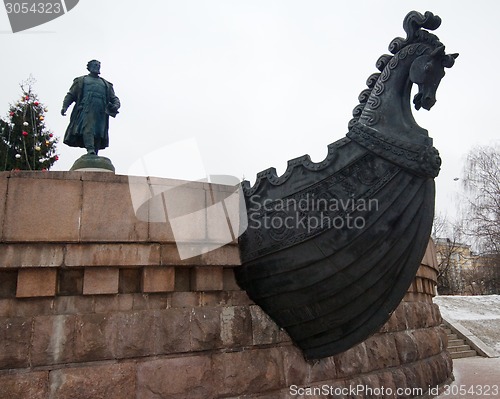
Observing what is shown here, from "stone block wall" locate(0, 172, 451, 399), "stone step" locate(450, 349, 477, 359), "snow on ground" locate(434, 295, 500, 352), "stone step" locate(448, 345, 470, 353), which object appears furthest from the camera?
"snow on ground" locate(434, 295, 500, 352)

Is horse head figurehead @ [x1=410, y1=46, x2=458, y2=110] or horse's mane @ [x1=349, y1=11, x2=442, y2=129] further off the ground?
horse's mane @ [x1=349, y1=11, x2=442, y2=129]

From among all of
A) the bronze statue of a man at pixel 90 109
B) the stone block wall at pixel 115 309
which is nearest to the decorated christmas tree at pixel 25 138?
the bronze statue of a man at pixel 90 109

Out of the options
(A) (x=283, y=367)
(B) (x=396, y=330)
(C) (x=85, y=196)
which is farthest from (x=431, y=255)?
(C) (x=85, y=196)

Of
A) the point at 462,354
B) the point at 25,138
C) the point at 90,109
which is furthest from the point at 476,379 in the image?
the point at 25,138

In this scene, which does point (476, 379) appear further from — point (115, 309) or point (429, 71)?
point (115, 309)

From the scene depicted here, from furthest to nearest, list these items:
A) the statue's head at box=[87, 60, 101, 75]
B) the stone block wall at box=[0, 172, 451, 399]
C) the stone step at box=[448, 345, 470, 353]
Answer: the stone step at box=[448, 345, 470, 353], the statue's head at box=[87, 60, 101, 75], the stone block wall at box=[0, 172, 451, 399]

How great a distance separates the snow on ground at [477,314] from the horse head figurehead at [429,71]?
984cm

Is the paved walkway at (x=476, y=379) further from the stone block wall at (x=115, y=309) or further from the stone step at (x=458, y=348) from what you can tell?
the stone block wall at (x=115, y=309)

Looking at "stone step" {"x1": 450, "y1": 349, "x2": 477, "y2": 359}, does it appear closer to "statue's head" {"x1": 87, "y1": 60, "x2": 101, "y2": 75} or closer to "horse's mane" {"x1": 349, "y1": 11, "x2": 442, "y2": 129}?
"horse's mane" {"x1": 349, "y1": 11, "x2": 442, "y2": 129}

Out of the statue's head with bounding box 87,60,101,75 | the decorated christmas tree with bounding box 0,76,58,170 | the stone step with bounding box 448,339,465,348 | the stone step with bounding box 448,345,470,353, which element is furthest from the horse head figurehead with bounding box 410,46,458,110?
the decorated christmas tree with bounding box 0,76,58,170

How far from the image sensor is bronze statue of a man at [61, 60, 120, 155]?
19.3 feet

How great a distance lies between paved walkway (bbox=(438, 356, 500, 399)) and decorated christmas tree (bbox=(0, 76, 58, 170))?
1294 centimetres

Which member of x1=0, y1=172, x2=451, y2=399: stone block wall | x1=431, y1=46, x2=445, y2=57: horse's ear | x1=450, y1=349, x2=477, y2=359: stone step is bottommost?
x1=450, y1=349, x2=477, y2=359: stone step

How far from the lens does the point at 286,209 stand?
3.68 meters
